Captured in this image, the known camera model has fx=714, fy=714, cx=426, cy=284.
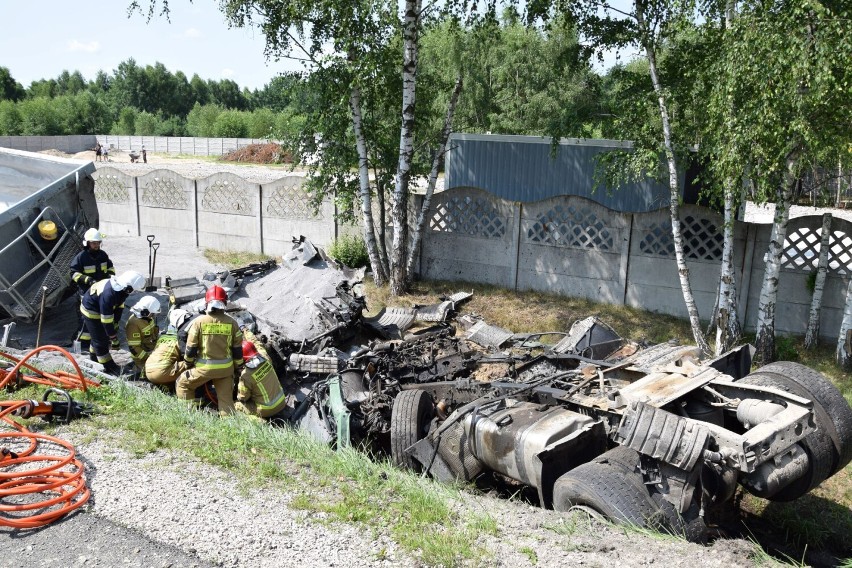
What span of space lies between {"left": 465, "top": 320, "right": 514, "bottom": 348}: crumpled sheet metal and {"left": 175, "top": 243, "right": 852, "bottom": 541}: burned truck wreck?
1.64ft

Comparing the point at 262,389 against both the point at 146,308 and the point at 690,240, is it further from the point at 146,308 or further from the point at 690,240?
the point at 690,240

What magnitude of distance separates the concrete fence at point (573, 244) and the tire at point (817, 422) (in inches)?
163

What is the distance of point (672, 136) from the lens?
30.6ft

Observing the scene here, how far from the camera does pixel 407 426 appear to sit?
6.05 meters

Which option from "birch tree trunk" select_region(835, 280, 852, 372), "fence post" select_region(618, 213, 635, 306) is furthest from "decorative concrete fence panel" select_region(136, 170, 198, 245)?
"birch tree trunk" select_region(835, 280, 852, 372)

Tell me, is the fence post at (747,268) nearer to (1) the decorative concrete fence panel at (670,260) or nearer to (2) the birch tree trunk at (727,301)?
(1) the decorative concrete fence panel at (670,260)

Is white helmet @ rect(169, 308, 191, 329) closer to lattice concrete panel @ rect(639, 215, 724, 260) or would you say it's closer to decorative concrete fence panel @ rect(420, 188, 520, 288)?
decorative concrete fence panel @ rect(420, 188, 520, 288)

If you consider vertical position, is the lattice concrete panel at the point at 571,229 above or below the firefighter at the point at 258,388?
above

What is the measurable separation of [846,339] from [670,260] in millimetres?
2630

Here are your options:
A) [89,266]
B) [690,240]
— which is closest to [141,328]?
[89,266]

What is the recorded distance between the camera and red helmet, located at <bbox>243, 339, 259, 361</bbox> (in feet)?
23.1

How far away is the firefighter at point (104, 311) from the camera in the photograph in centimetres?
801

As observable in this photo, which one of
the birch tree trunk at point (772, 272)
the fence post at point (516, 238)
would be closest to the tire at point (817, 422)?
the birch tree trunk at point (772, 272)

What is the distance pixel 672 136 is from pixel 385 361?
16.2 feet
